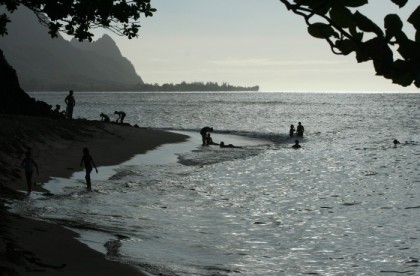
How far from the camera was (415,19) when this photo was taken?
2.27 meters

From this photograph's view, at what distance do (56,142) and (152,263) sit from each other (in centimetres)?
1925

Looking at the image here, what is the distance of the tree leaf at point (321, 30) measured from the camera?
2504 millimetres

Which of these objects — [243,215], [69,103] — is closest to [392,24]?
[243,215]

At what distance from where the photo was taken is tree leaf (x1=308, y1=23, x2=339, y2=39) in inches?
98.6

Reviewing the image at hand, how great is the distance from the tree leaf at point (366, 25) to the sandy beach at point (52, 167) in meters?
7.98

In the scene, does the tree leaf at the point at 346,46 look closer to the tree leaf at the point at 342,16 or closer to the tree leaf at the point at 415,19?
the tree leaf at the point at 342,16

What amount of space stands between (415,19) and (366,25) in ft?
0.65

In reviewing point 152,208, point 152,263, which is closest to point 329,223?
point 152,208

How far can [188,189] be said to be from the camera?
22938 millimetres

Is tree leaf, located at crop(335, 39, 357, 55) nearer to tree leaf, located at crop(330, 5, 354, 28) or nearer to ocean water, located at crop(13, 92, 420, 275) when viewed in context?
tree leaf, located at crop(330, 5, 354, 28)

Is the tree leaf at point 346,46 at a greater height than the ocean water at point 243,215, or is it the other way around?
the tree leaf at point 346,46

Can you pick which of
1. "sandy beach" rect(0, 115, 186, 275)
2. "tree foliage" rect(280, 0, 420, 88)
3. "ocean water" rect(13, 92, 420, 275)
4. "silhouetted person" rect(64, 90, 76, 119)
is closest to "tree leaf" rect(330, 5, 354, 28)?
"tree foliage" rect(280, 0, 420, 88)

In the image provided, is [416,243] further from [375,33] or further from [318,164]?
[318,164]

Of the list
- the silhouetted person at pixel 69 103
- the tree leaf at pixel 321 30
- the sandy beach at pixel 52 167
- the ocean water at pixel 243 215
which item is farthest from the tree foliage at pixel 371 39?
the silhouetted person at pixel 69 103
